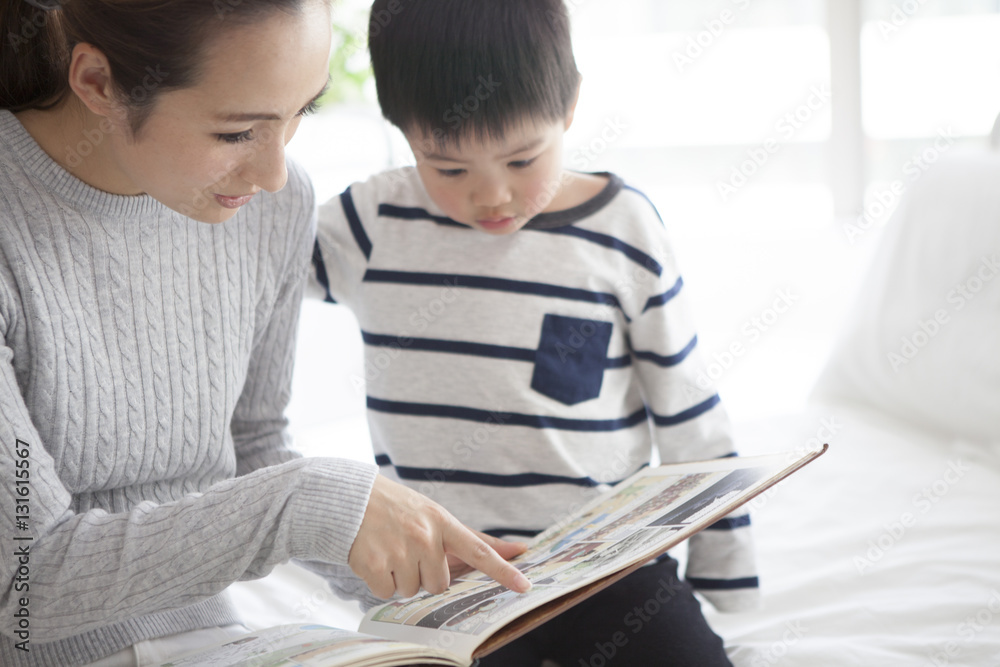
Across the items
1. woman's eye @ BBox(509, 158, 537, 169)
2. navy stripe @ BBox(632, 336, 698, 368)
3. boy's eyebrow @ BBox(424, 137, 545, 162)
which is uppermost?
boy's eyebrow @ BBox(424, 137, 545, 162)

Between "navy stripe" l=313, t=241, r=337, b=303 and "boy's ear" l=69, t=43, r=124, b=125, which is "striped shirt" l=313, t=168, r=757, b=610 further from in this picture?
"boy's ear" l=69, t=43, r=124, b=125

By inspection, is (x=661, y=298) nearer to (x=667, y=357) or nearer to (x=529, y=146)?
(x=667, y=357)

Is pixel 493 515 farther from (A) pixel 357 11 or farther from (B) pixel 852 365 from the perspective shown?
(A) pixel 357 11

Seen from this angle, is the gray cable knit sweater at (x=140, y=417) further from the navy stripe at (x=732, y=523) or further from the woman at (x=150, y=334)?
the navy stripe at (x=732, y=523)

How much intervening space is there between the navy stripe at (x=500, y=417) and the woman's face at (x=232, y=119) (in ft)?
1.18

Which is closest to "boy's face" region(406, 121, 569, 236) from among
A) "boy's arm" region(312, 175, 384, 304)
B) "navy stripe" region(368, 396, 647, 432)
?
"boy's arm" region(312, 175, 384, 304)

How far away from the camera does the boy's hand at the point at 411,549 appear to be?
0.70 metres

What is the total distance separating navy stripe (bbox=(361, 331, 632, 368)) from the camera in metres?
1.06

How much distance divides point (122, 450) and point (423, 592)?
32 centimetres

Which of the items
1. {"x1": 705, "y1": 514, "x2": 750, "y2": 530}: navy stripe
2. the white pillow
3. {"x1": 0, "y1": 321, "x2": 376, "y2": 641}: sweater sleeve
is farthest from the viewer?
the white pillow

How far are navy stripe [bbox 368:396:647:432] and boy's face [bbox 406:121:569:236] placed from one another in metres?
0.22

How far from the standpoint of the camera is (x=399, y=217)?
3.65ft

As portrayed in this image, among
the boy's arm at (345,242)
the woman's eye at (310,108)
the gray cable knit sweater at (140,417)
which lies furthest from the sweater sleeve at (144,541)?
the boy's arm at (345,242)

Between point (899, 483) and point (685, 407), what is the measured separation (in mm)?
493
